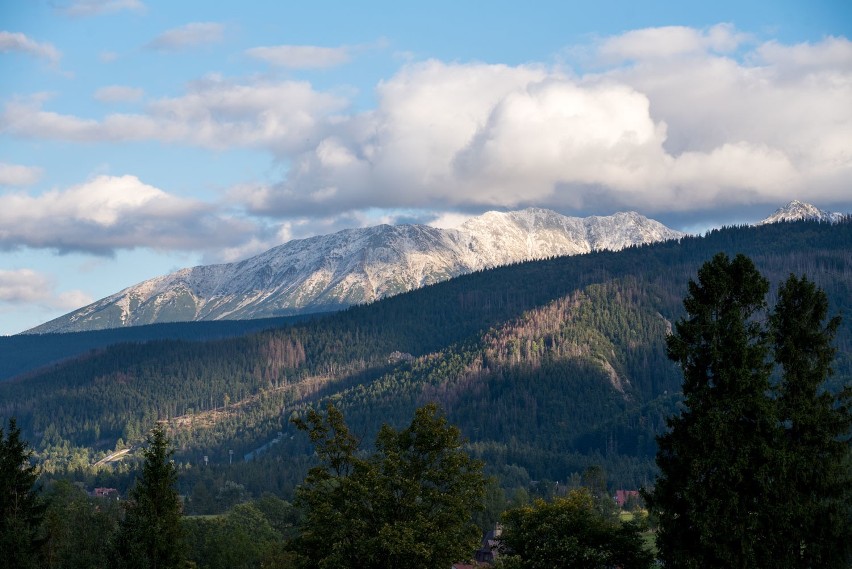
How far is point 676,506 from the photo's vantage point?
73875mm

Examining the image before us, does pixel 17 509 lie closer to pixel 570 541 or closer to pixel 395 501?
pixel 395 501

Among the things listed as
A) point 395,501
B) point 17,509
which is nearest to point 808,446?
point 395,501

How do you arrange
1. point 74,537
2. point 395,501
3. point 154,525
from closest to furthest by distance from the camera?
point 395,501 → point 154,525 → point 74,537

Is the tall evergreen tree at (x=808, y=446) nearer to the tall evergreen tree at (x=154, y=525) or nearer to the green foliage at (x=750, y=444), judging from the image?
the green foliage at (x=750, y=444)

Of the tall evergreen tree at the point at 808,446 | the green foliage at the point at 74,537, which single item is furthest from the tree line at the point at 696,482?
the green foliage at the point at 74,537

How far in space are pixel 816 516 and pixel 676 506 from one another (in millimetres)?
8077

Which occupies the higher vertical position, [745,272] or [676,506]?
[745,272]

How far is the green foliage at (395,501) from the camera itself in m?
79.4

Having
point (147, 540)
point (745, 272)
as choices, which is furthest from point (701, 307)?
point (147, 540)

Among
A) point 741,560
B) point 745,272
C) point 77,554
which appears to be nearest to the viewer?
point 741,560

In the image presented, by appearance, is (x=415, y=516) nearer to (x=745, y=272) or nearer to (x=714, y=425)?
(x=714, y=425)

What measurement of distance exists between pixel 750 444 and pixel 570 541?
19.5 meters

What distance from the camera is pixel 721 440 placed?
2822 inches

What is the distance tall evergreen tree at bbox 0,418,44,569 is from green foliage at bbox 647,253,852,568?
50.1 metres
